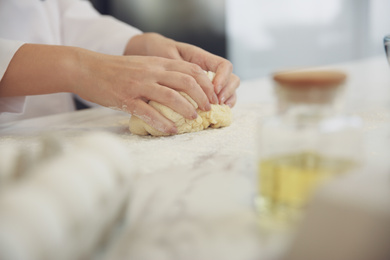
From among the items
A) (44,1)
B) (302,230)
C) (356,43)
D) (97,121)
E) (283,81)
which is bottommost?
(356,43)

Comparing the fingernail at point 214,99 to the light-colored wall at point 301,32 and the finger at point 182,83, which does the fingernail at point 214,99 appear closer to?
the finger at point 182,83

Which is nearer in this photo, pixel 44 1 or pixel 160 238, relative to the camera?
pixel 160 238

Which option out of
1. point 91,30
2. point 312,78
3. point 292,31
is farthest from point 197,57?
point 292,31

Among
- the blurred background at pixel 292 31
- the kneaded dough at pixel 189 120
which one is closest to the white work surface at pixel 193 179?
the kneaded dough at pixel 189 120

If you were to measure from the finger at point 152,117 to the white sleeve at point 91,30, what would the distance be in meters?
0.50

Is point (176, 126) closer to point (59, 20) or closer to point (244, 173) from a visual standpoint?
point (244, 173)

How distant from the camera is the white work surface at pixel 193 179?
36 cm

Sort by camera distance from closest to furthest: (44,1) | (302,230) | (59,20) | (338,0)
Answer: (302,230) → (44,1) → (59,20) → (338,0)

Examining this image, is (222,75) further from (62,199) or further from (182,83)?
(62,199)

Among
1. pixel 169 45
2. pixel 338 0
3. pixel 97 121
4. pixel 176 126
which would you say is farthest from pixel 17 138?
pixel 338 0

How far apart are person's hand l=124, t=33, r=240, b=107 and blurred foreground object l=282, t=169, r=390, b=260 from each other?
0.54m

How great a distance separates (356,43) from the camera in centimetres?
474

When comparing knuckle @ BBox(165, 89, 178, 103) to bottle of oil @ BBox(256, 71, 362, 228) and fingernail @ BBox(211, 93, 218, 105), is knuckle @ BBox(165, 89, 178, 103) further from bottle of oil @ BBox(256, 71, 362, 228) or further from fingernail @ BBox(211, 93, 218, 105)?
bottle of oil @ BBox(256, 71, 362, 228)

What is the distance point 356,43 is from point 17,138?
477cm
